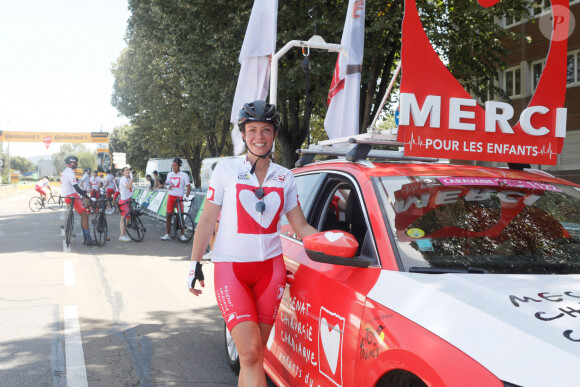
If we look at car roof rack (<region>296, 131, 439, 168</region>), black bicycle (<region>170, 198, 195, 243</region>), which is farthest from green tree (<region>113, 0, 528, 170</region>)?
car roof rack (<region>296, 131, 439, 168</region>)

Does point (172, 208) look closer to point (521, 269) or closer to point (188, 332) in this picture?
point (188, 332)

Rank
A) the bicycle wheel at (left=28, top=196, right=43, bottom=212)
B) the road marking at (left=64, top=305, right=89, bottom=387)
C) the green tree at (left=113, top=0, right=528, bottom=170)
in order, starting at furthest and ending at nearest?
the bicycle wheel at (left=28, top=196, right=43, bottom=212) < the green tree at (left=113, top=0, right=528, bottom=170) < the road marking at (left=64, top=305, right=89, bottom=387)

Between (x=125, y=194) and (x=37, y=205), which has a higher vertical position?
(x=125, y=194)

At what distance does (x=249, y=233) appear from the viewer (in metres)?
3.30

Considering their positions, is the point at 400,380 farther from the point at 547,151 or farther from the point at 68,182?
the point at 68,182

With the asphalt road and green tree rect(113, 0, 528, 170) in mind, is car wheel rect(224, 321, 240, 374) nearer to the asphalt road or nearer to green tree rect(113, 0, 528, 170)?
the asphalt road

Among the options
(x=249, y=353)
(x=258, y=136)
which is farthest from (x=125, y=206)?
(x=249, y=353)

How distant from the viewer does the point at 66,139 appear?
7481 cm

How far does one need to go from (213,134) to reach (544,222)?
39201 millimetres

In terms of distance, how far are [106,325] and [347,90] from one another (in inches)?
170

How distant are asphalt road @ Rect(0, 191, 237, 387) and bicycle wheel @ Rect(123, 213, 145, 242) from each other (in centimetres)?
292

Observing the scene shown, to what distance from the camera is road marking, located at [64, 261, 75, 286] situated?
345 inches

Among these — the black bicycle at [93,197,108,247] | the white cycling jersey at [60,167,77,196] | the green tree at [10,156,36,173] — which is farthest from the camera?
the green tree at [10,156,36,173]

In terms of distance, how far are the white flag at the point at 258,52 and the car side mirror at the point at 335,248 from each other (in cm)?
649
